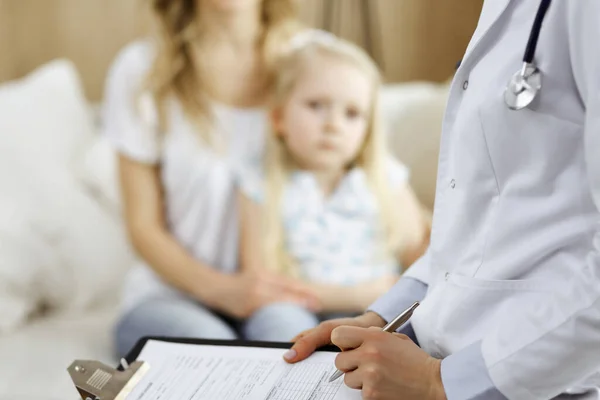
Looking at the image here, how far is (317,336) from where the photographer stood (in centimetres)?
81

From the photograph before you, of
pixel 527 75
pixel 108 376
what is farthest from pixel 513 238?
pixel 108 376

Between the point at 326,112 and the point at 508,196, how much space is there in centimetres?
86

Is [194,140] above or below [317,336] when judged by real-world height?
above

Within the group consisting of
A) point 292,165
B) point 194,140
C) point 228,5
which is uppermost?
point 228,5

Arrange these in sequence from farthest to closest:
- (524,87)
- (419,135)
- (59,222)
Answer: (419,135) → (59,222) → (524,87)

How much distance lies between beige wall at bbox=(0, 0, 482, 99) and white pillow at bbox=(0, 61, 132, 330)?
0.34 metres

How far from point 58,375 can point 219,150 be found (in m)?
0.52

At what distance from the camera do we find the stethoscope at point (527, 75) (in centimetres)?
64

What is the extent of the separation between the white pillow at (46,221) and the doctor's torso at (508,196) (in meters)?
1.11

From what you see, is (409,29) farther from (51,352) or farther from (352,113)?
(51,352)

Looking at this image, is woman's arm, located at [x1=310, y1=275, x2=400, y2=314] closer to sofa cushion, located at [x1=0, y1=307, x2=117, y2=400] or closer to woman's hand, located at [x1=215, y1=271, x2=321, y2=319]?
woman's hand, located at [x1=215, y1=271, x2=321, y2=319]

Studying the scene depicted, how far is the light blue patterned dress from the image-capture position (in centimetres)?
152

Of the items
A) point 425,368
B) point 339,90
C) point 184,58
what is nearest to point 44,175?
point 184,58

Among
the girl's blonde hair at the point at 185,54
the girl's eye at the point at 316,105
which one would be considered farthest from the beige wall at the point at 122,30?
the girl's eye at the point at 316,105
